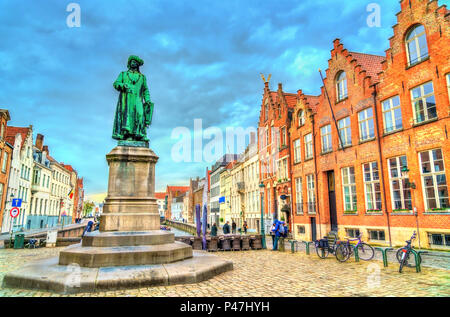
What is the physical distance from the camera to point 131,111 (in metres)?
10.7

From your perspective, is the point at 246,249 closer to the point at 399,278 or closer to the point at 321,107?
the point at 399,278

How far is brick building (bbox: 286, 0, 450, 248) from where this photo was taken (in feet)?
47.8

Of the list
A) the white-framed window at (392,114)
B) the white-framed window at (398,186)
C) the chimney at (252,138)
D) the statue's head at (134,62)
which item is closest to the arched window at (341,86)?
the white-framed window at (392,114)

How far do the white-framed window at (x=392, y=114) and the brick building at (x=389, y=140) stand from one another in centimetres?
6

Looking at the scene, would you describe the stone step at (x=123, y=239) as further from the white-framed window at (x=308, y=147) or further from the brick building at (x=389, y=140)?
the white-framed window at (x=308, y=147)

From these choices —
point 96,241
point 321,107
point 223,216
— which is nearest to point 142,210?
point 96,241

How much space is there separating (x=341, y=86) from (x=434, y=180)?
32.8ft

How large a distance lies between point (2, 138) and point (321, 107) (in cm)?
3094

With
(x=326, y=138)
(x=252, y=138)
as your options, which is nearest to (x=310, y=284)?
(x=326, y=138)

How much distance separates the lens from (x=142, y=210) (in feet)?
31.3

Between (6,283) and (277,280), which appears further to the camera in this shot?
(277,280)

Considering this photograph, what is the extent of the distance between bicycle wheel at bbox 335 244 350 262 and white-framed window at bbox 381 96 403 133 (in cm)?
905

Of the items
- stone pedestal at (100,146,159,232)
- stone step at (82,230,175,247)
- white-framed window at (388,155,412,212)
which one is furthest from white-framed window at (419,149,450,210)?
stone pedestal at (100,146,159,232)

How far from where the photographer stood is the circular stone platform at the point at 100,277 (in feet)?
20.0
